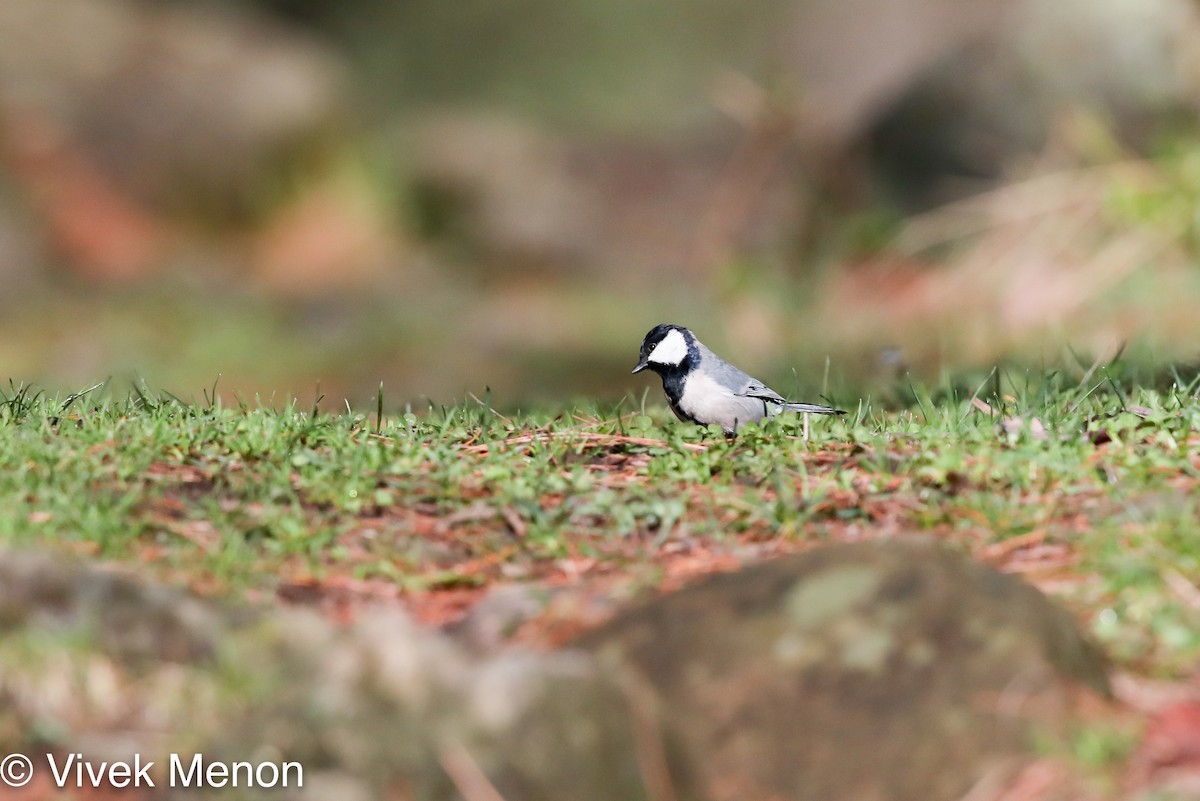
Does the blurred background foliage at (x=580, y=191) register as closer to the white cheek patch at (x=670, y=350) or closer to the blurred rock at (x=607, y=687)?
the white cheek patch at (x=670, y=350)

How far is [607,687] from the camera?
3131 mm

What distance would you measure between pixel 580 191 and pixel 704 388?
538 inches

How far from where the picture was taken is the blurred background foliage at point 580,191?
10.5m

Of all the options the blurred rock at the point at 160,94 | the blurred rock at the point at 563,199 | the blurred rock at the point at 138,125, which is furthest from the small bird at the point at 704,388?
the blurred rock at the point at 160,94

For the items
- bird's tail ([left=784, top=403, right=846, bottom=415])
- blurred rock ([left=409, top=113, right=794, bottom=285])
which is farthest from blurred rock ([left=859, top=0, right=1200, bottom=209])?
bird's tail ([left=784, top=403, right=846, bottom=415])

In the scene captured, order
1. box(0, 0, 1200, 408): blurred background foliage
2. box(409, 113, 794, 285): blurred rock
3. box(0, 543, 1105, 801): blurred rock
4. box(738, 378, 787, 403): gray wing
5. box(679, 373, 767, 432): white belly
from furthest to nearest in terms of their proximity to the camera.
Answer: box(409, 113, 794, 285): blurred rock → box(0, 0, 1200, 408): blurred background foliage → box(738, 378, 787, 403): gray wing → box(679, 373, 767, 432): white belly → box(0, 543, 1105, 801): blurred rock

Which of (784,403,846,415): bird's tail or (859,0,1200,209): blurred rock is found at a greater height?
(859,0,1200,209): blurred rock

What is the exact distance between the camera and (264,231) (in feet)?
56.1

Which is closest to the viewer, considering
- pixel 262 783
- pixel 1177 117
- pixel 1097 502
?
pixel 262 783

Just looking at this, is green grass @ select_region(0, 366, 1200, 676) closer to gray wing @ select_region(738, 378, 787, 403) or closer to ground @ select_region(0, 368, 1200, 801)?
ground @ select_region(0, 368, 1200, 801)

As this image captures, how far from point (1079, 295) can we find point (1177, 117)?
1857 mm

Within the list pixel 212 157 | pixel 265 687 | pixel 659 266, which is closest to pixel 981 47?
pixel 659 266

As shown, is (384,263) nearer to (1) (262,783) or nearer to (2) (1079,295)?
(2) (1079,295)

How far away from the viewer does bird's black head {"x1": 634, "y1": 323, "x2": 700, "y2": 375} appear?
17.6ft
